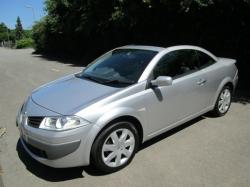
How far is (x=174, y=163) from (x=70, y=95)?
171cm

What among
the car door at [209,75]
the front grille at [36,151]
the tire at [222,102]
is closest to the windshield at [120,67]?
the car door at [209,75]

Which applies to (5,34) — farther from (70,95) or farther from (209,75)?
(70,95)

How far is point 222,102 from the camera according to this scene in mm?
6223

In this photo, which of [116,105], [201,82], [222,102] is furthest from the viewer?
[222,102]

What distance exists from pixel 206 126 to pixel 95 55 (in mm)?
13942

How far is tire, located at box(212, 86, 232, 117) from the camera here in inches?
240

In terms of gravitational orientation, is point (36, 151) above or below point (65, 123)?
below

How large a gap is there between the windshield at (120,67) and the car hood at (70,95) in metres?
0.20

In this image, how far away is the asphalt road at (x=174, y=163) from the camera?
407cm

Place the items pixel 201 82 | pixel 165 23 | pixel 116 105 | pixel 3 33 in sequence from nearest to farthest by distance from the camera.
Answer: pixel 116 105
pixel 201 82
pixel 165 23
pixel 3 33

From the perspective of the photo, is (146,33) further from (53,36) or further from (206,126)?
(53,36)

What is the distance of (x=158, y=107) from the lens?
15.2ft

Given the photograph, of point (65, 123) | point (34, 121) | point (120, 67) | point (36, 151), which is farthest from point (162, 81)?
point (36, 151)

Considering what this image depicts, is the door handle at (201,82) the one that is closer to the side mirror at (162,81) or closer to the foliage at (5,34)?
the side mirror at (162,81)
